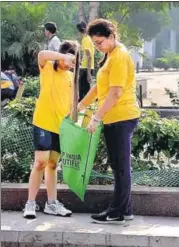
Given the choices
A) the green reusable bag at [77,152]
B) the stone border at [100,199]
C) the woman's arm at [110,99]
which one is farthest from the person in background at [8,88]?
the woman's arm at [110,99]

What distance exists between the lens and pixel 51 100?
453cm

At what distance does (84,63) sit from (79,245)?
5.03 metres

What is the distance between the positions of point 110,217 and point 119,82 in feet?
3.56

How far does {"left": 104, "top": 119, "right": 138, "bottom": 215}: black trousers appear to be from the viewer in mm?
4309

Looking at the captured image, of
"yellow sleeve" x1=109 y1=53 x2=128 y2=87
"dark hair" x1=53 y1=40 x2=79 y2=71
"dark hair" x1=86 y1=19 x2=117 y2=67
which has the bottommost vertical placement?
"yellow sleeve" x1=109 y1=53 x2=128 y2=87

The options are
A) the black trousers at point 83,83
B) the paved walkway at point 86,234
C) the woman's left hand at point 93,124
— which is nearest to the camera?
the paved walkway at point 86,234

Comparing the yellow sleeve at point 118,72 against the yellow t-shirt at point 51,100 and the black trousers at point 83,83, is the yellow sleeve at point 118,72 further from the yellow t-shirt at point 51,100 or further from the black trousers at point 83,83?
the black trousers at point 83,83

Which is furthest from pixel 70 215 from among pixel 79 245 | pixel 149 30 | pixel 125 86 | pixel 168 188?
pixel 149 30

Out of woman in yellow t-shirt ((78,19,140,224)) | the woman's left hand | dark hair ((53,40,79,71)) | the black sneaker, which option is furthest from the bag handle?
the black sneaker

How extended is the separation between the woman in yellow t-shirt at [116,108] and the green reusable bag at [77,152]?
0.13 m

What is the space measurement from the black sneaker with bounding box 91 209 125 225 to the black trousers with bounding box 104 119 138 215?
0.04m

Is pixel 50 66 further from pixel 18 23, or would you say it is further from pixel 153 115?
pixel 18 23

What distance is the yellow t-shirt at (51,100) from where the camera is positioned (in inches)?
178

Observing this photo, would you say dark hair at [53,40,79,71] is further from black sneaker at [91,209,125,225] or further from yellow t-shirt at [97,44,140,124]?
black sneaker at [91,209,125,225]
